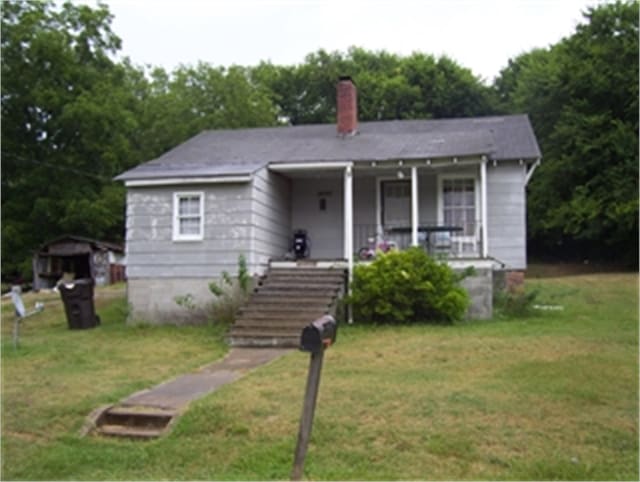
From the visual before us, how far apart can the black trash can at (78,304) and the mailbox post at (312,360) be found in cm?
1114

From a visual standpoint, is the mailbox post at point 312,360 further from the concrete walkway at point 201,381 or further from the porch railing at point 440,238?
the porch railing at point 440,238

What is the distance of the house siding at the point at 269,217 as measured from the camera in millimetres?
14836

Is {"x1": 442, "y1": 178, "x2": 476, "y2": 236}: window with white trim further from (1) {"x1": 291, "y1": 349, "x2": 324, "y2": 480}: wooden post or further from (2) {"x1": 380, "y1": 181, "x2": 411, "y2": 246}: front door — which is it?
(1) {"x1": 291, "y1": 349, "x2": 324, "y2": 480}: wooden post

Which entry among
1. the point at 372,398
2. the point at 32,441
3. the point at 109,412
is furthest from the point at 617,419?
the point at 32,441

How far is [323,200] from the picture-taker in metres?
18.1

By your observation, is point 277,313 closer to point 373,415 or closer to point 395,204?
point 395,204

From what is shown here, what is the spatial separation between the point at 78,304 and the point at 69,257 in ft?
44.7

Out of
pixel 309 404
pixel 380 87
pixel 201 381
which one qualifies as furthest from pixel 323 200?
pixel 380 87

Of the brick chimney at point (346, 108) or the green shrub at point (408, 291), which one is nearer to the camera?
the green shrub at point (408, 291)

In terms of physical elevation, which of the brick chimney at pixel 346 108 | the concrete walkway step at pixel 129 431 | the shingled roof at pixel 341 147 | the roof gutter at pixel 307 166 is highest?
the brick chimney at pixel 346 108

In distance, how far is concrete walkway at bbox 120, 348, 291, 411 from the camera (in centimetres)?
747

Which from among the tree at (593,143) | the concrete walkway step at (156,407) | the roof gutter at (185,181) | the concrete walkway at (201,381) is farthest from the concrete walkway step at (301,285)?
the tree at (593,143)

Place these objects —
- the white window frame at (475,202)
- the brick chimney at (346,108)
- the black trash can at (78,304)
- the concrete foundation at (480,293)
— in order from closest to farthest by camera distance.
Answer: the concrete foundation at (480,293) < the black trash can at (78,304) < the white window frame at (475,202) < the brick chimney at (346,108)

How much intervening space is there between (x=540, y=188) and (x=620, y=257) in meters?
4.58
